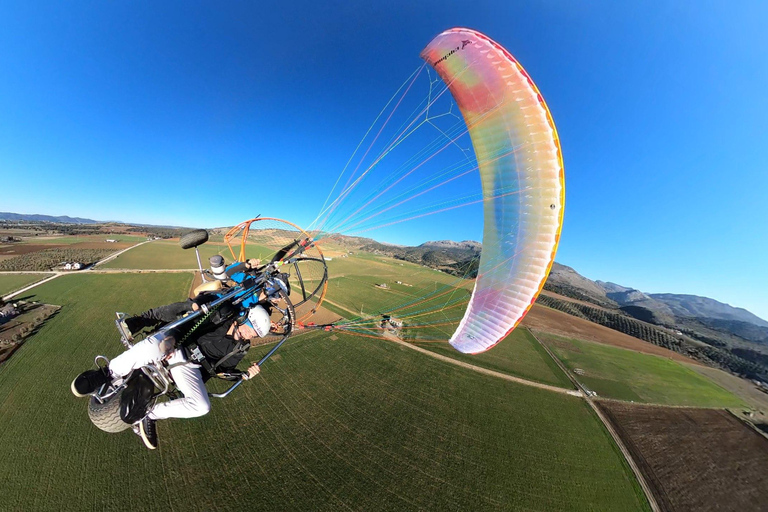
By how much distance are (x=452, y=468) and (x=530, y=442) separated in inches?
179

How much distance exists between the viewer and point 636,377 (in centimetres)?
1983

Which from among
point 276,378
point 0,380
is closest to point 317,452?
point 276,378

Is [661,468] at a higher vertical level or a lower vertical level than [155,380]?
lower

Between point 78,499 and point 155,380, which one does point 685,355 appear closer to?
point 155,380

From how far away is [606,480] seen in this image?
10086mm

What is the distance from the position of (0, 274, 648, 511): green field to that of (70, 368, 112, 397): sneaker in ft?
27.1

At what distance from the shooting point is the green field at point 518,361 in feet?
56.1

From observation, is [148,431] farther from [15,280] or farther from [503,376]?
[15,280]

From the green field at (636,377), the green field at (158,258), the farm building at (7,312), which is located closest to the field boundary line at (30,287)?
the farm building at (7,312)

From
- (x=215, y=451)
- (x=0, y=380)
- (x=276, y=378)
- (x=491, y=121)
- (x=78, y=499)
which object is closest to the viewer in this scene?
(x=491, y=121)

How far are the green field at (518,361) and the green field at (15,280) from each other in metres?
31.3

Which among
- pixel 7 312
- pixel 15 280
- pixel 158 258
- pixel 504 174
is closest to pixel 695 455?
pixel 504 174

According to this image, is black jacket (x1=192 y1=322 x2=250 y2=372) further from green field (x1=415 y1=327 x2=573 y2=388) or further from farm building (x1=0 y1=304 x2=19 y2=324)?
farm building (x1=0 y1=304 x2=19 y2=324)

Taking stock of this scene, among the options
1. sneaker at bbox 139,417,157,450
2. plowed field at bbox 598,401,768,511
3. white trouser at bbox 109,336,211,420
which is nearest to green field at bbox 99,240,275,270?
sneaker at bbox 139,417,157,450
